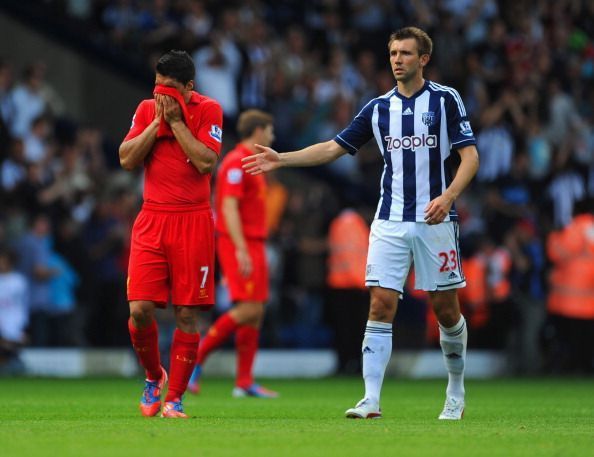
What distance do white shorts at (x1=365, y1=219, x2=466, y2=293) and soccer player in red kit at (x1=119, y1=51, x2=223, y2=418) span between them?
3.57 feet

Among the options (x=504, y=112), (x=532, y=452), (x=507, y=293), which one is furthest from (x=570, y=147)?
(x=532, y=452)

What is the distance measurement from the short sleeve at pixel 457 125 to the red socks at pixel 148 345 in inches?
88.3

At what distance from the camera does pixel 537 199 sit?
22422mm

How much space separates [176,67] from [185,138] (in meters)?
0.44

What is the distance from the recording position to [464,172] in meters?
9.17

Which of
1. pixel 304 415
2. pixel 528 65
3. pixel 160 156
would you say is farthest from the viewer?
pixel 528 65

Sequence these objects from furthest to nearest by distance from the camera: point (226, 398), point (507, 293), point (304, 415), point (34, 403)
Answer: point (507, 293) < point (226, 398) < point (34, 403) < point (304, 415)

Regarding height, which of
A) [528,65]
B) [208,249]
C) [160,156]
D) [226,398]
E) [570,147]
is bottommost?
[226,398]

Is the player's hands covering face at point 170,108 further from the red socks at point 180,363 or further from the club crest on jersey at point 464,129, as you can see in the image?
the club crest on jersey at point 464,129

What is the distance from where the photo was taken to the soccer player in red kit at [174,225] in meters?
9.25

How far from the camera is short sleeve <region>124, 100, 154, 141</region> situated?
9367 millimetres

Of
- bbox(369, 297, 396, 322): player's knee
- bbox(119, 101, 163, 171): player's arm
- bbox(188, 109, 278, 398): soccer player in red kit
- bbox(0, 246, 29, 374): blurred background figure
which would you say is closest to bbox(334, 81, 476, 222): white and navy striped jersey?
bbox(369, 297, 396, 322): player's knee

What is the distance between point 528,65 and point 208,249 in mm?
16025

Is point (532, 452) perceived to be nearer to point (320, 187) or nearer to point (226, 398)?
point (226, 398)
